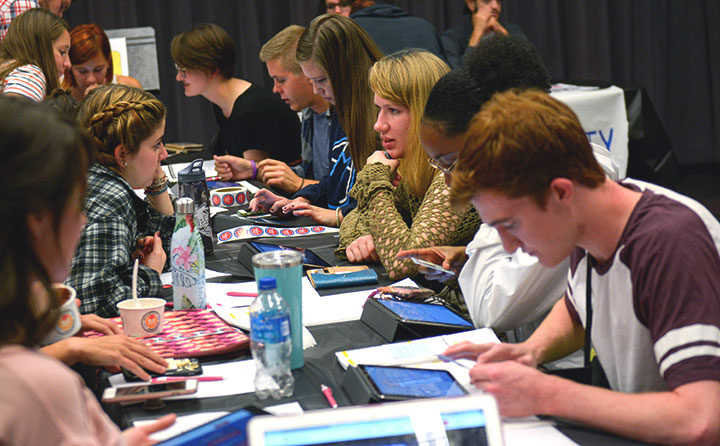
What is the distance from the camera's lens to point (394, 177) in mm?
2398

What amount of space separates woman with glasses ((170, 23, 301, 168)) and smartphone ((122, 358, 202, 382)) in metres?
2.44

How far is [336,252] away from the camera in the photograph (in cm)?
227

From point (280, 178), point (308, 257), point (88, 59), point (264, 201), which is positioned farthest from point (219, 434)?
point (88, 59)

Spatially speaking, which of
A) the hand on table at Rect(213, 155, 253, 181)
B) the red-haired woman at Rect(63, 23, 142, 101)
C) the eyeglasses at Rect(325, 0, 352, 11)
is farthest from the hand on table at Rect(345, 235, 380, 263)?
the eyeglasses at Rect(325, 0, 352, 11)

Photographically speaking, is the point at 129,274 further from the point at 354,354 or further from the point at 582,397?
the point at 582,397

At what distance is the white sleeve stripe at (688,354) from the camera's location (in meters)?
1.09

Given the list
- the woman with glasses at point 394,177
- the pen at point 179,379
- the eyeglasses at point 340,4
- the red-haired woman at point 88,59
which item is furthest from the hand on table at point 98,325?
the eyeglasses at point 340,4

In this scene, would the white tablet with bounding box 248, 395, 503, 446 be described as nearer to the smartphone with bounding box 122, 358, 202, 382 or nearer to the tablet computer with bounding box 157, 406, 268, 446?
the tablet computer with bounding box 157, 406, 268, 446

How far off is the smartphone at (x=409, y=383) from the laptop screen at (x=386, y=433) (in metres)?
0.25

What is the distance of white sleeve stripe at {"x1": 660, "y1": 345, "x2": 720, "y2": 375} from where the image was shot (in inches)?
42.8

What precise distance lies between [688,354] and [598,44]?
6.14m

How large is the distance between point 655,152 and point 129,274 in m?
3.79

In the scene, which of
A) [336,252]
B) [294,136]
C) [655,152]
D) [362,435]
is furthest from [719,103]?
[362,435]

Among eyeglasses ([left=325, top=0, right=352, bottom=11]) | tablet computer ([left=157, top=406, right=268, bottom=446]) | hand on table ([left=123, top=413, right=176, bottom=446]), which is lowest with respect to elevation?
hand on table ([left=123, top=413, right=176, bottom=446])
